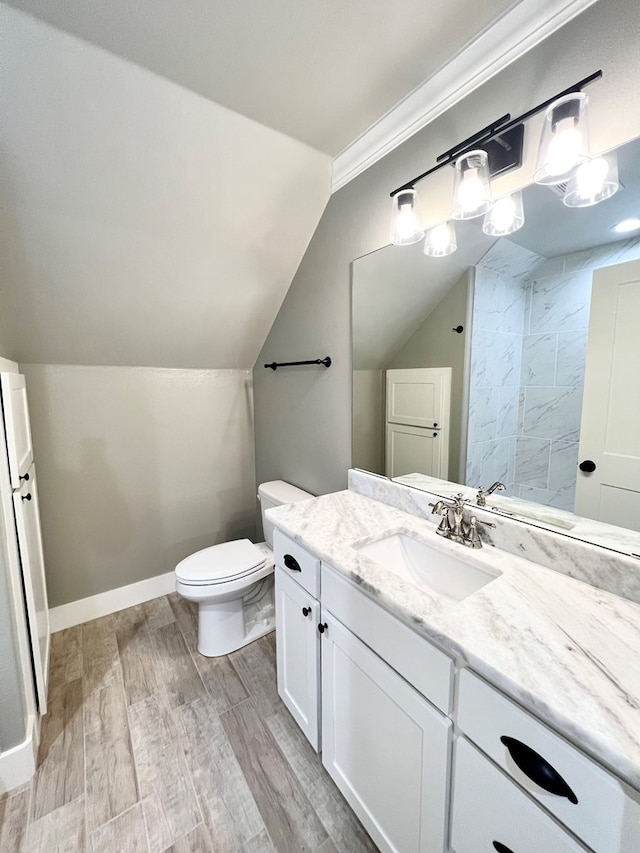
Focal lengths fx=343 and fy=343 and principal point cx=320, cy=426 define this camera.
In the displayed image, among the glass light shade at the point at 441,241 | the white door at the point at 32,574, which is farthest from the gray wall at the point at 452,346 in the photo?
the white door at the point at 32,574

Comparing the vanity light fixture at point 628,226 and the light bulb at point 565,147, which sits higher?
the light bulb at point 565,147

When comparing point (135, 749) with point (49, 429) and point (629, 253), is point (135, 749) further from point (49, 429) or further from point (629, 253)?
point (629, 253)

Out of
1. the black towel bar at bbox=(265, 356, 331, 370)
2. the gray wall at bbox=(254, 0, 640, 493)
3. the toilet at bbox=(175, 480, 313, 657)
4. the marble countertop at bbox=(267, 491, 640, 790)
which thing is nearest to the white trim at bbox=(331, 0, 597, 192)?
the gray wall at bbox=(254, 0, 640, 493)

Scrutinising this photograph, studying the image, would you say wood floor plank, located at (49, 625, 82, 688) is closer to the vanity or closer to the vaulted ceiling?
the vanity

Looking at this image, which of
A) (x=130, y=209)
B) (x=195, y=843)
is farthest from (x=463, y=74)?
(x=195, y=843)

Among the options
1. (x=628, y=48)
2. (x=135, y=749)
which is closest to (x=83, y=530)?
(x=135, y=749)

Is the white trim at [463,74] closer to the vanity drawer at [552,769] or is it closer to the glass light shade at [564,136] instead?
the glass light shade at [564,136]

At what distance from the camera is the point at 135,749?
130 cm

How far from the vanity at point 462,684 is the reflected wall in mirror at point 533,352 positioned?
0.18 meters

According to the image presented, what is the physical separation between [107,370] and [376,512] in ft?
5.67

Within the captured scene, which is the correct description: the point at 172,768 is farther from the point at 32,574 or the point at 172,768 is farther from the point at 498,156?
the point at 498,156

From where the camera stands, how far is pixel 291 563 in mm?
1221

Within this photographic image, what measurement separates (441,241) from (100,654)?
8.11 ft

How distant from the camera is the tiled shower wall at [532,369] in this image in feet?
3.07
